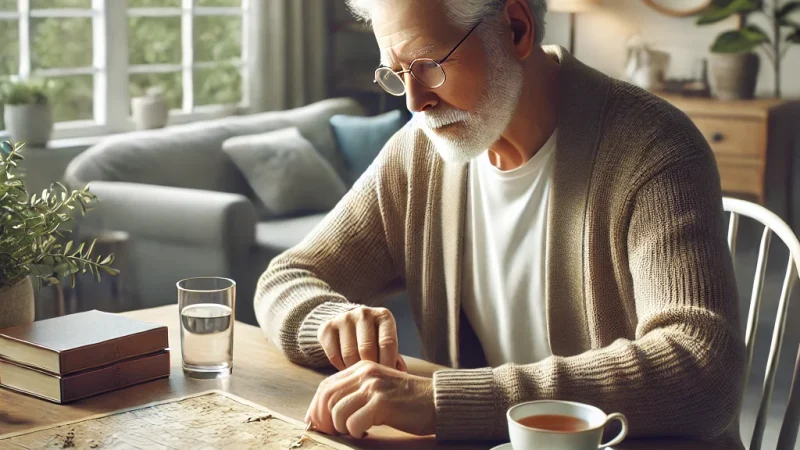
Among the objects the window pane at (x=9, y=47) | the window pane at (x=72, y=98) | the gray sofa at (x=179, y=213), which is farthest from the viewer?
the window pane at (x=72, y=98)

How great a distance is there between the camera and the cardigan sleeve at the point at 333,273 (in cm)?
145

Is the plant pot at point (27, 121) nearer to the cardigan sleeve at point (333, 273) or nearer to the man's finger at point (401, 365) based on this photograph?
the cardigan sleeve at point (333, 273)

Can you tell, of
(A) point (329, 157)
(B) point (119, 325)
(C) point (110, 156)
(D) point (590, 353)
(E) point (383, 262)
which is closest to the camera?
(D) point (590, 353)

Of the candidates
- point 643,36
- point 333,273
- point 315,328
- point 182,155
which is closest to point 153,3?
point 182,155

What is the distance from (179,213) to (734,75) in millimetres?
2276

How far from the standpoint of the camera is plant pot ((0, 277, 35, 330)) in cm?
134

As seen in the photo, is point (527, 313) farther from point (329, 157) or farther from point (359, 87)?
point (359, 87)

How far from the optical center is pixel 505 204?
5.33ft

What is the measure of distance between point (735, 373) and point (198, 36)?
12.8 ft

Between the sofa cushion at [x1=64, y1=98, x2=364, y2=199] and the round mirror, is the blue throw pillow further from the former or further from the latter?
the round mirror

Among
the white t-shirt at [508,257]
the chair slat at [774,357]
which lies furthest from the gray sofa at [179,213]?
the chair slat at [774,357]

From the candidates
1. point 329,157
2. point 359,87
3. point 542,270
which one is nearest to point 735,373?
point 542,270

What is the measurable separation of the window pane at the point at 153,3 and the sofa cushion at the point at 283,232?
1109 mm

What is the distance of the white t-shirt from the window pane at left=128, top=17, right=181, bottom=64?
3.06 meters
